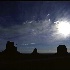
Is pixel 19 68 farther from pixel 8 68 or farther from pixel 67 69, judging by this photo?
pixel 67 69

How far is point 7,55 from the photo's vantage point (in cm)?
3481

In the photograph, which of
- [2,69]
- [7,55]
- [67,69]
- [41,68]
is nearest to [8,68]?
[2,69]

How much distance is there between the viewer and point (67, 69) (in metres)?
12.9

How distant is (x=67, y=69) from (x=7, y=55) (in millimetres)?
24434

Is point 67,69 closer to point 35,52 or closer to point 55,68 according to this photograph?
point 55,68

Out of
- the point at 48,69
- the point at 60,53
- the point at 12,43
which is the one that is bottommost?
the point at 48,69

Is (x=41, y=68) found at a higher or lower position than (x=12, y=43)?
lower

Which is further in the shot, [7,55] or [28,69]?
[7,55]

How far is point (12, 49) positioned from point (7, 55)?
2.22m

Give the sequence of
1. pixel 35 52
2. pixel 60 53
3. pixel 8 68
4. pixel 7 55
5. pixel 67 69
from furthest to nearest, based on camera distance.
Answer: pixel 35 52
pixel 60 53
pixel 7 55
pixel 8 68
pixel 67 69

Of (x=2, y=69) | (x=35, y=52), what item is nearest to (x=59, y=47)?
(x=35, y=52)

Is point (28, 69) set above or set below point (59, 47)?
below

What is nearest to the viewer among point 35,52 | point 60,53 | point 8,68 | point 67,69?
point 67,69

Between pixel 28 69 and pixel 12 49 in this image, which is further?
pixel 12 49
